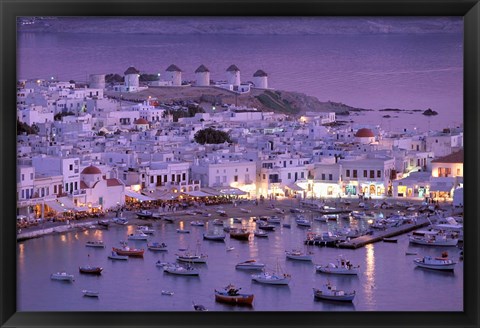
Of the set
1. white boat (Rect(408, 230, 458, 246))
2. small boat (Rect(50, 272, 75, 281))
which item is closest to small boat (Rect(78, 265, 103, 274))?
small boat (Rect(50, 272, 75, 281))

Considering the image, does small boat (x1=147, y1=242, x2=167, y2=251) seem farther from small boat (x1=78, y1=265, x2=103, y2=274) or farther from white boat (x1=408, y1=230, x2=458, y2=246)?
white boat (x1=408, y1=230, x2=458, y2=246)

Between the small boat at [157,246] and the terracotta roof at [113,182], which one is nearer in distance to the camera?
the small boat at [157,246]

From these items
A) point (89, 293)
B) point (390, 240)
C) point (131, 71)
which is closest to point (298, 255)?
point (390, 240)

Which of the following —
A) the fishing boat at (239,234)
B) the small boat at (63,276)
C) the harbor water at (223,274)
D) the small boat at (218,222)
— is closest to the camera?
→ the harbor water at (223,274)

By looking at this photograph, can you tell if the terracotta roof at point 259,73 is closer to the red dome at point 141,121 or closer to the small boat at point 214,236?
the small boat at point 214,236

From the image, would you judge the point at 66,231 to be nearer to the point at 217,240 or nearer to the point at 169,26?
the point at 217,240

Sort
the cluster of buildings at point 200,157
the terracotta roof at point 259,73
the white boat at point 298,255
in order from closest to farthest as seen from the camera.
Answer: the terracotta roof at point 259,73, the white boat at point 298,255, the cluster of buildings at point 200,157

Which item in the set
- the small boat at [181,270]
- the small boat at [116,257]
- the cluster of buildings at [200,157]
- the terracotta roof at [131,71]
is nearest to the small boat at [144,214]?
the cluster of buildings at [200,157]
